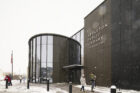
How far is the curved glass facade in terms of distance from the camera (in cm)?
2830

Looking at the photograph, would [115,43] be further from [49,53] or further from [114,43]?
[49,53]

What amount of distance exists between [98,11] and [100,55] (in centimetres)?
546

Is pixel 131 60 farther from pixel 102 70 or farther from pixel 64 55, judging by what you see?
pixel 64 55

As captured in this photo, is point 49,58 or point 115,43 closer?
point 115,43

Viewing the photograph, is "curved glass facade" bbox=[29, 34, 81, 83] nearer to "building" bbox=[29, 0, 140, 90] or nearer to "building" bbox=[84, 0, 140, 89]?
"building" bbox=[29, 0, 140, 90]

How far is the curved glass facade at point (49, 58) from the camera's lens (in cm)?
2830

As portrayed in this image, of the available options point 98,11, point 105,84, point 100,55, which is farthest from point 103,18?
point 105,84

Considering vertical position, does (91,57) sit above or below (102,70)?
above

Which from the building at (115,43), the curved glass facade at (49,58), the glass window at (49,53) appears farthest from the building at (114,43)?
the glass window at (49,53)

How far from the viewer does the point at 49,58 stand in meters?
28.5

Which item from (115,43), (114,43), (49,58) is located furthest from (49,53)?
(115,43)

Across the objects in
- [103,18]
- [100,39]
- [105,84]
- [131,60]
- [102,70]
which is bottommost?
[105,84]

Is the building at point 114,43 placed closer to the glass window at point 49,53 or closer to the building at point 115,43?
the building at point 115,43

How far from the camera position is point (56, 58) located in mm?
28812
